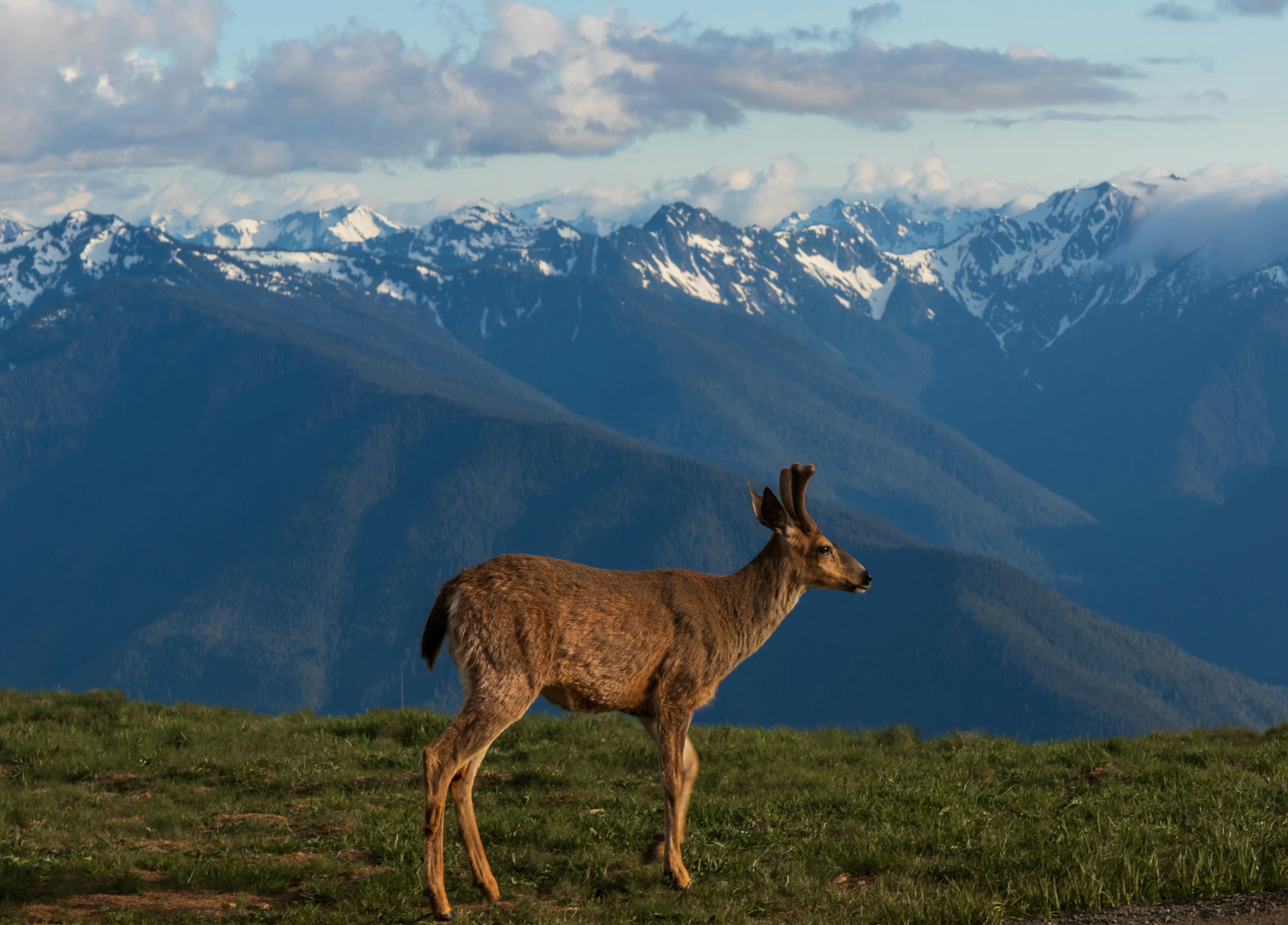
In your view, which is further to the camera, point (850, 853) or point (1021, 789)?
point (1021, 789)

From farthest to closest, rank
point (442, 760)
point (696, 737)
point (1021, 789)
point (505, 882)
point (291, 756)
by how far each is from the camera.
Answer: point (696, 737), point (291, 756), point (1021, 789), point (505, 882), point (442, 760)

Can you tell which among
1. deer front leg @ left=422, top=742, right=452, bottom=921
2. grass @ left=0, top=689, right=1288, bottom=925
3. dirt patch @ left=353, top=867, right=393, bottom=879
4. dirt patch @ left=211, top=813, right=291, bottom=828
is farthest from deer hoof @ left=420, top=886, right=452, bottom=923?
dirt patch @ left=211, top=813, right=291, bottom=828

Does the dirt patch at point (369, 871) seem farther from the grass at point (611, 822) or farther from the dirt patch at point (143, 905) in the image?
the dirt patch at point (143, 905)

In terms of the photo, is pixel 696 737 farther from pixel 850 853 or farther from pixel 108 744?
pixel 108 744

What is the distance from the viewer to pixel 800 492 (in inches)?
520

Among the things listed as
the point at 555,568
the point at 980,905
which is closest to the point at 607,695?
the point at 555,568

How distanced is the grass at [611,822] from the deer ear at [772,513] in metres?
3.68

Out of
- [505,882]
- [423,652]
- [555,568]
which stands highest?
[555,568]

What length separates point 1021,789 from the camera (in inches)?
601

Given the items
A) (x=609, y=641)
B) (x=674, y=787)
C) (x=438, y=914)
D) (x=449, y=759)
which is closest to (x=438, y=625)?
(x=449, y=759)

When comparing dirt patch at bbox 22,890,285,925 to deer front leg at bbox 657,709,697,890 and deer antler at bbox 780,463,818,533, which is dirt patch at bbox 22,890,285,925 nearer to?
deer front leg at bbox 657,709,697,890

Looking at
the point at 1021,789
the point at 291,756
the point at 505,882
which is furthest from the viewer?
the point at 291,756

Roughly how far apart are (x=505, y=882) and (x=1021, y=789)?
745 cm

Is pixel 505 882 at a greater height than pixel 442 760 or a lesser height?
lesser
